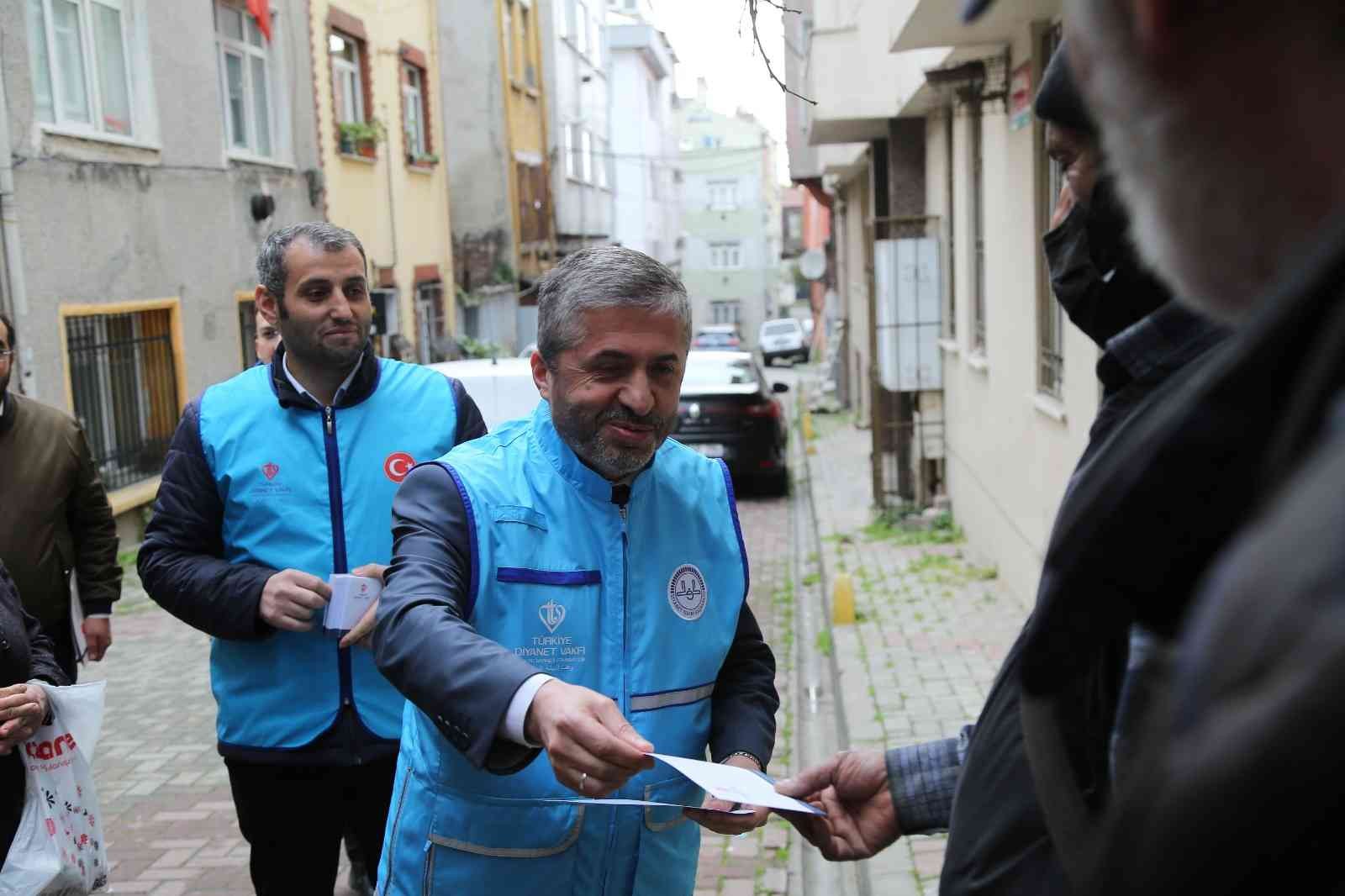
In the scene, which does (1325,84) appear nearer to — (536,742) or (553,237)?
(536,742)

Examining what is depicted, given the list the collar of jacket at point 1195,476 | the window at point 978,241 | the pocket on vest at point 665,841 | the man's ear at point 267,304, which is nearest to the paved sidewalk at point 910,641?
the window at point 978,241

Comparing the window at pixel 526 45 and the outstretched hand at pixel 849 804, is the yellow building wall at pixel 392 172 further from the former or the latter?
the outstretched hand at pixel 849 804

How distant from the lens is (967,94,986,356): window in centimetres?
1080

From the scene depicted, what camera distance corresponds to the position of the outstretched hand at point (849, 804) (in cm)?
220

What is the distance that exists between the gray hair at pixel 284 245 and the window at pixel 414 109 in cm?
1772

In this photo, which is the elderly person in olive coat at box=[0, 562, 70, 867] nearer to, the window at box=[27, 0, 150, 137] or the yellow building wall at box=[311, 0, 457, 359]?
the window at box=[27, 0, 150, 137]

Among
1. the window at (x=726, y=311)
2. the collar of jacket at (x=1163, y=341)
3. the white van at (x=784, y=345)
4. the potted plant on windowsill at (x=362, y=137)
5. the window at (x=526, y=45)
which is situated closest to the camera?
the collar of jacket at (x=1163, y=341)

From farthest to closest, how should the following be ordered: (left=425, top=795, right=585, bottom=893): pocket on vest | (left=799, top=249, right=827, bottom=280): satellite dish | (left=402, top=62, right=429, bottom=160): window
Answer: (left=799, top=249, right=827, bottom=280): satellite dish, (left=402, top=62, right=429, bottom=160): window, (left=425, top=795, right=585, bottom=893): pocket on vest

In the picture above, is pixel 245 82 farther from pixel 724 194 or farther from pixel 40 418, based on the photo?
pixel 724 194

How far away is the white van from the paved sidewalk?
34738 millimetres

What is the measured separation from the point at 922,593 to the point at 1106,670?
333 inches

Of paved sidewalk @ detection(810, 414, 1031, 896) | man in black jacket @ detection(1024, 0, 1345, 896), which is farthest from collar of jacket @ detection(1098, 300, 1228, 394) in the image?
paved sidewalk @ detection(810, 414, 1031, 896)

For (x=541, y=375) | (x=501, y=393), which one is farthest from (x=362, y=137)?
(x=541, y=375)

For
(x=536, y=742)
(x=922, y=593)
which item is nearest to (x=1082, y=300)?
(x=536, y=742)
